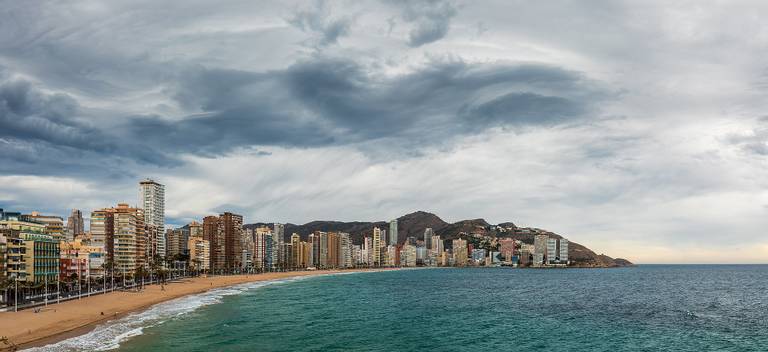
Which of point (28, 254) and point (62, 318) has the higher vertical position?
point (28, 254)

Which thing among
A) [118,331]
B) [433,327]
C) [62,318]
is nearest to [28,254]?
[62,318]

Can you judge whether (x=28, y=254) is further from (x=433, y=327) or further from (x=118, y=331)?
(x=433, y=327)

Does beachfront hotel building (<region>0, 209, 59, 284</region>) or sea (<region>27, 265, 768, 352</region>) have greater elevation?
beachfront hotel building (<region>0, 209, 59, 284</region>)

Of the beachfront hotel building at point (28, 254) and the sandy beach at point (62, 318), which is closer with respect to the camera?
the sandy beach at point (62, 318)

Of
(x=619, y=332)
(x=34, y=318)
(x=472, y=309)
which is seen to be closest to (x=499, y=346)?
(x=619, y=332)

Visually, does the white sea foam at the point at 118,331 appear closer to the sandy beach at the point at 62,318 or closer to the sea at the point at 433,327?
the sea at the point at 433,327

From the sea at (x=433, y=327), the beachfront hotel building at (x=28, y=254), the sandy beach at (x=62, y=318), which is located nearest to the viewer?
the sea at (x=433, y=327)

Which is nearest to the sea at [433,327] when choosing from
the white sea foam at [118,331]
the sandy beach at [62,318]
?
the white sea foam at [118,331]

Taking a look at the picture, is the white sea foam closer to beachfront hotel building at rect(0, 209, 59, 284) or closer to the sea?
the sea

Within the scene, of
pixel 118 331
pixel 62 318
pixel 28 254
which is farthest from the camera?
pixel 28 254

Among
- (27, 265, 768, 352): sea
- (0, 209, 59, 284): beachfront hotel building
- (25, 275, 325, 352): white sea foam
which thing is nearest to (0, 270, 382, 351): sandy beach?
(25, 275, 325, 352): white sea foam

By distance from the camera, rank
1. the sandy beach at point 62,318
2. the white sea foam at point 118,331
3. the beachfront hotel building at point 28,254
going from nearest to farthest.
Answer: the white sea foam at point 118,331, the sandy beach at point 62,318, the beachfront hotel building at point 28,254
